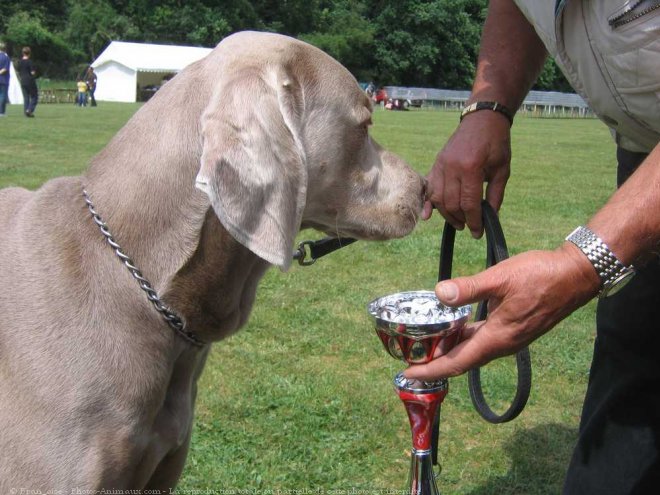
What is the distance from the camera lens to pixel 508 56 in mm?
2678

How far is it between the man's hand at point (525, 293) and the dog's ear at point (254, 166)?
1.58ft

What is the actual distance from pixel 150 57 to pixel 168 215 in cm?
4788

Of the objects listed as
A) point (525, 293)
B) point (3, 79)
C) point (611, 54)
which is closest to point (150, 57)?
point (3, 79)

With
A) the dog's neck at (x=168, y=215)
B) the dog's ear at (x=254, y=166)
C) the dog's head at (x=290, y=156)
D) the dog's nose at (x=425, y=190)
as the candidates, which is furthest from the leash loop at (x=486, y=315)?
the dog's neck at (x=168, y=215)

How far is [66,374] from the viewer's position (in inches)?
84.1

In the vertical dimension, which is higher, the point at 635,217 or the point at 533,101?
the point at 635,217

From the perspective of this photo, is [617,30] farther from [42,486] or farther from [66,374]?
Result: [42,486]

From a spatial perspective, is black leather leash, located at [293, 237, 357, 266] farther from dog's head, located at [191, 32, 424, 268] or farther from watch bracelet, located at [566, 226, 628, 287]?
watch bracelet, located at [566, 226, 628, 287]

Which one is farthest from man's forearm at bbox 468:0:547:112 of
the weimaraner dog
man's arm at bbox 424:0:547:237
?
the weimaraner dog

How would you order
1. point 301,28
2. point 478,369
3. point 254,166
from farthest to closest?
point 301,28, point 478,369, point 254,166

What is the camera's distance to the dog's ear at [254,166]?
1937mm

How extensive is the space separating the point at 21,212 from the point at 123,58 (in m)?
48.0

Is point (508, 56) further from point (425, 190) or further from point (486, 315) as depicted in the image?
point (486, 315)

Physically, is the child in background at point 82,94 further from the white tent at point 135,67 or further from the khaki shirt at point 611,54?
the khaki shirt at point 611,54
